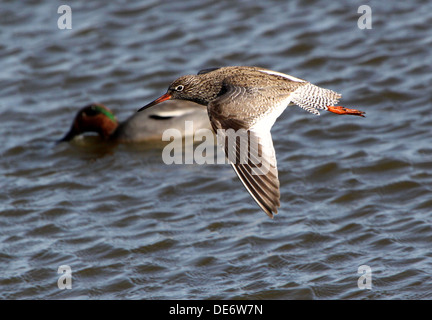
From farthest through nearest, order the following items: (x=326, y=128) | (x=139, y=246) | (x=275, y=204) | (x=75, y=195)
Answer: (x=326, y=128) → (x=75, y=195) → (x=139, y=246) → (x=275, y=204)

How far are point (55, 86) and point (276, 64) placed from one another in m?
2.94

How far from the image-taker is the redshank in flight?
5.36 m

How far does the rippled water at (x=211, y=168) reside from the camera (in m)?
6.47

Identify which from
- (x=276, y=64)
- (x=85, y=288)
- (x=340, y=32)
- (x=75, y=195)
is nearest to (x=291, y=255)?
(x=85, y=288)

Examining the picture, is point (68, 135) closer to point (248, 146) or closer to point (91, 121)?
point (91, 121)

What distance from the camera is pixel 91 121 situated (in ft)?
31.1

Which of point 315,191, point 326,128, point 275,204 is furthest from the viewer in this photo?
point 326,128

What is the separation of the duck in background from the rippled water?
0.20 meters

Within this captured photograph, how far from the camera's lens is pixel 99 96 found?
1028 centimetres

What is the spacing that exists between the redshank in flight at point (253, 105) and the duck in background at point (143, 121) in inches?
94.3
